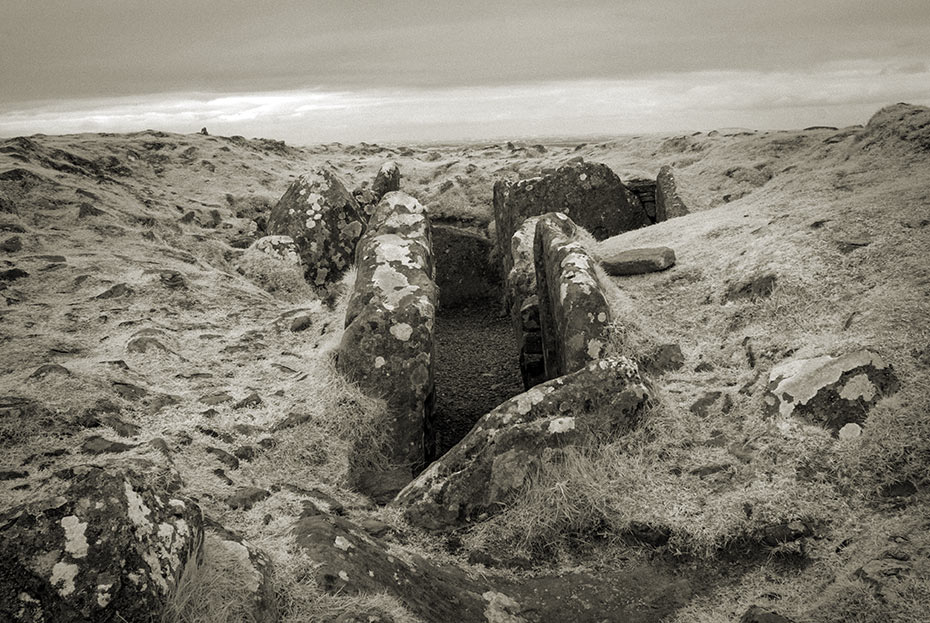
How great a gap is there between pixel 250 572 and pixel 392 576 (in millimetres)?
1012

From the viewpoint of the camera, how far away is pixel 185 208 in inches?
589

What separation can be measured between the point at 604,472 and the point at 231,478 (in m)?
3.22

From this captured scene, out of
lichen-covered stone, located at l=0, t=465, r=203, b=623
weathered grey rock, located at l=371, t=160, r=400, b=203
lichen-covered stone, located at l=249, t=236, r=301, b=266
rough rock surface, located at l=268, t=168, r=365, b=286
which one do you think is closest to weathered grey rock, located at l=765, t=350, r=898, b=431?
lichen-covered stone, located at l=0, t=465, r=203, b=623

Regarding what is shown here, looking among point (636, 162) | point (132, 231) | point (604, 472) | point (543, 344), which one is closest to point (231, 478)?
point (604, 472)

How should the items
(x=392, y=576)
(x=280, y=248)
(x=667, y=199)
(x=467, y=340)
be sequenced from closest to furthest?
(x=392, y=576) < (x=467, y=340) < (x=280, y=248) < (x=667, y=199)

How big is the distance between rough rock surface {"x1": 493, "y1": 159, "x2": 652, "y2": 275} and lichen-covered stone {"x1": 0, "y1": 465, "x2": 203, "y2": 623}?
410 inches

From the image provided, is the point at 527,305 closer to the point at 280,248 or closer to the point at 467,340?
the point at 467,340

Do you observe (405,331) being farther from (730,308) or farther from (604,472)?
(730,308)

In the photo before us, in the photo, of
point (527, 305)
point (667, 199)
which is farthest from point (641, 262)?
point (667, 199)

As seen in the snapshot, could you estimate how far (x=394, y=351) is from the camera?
7395 millimetres

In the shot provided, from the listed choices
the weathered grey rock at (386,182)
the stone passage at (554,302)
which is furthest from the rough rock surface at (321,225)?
the stone passage at (554,302)

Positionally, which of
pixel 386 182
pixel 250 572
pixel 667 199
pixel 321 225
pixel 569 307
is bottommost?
pixel 250 572

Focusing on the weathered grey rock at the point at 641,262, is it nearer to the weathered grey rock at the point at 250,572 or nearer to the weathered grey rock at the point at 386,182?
the weathered grey rock at the point at 250,572

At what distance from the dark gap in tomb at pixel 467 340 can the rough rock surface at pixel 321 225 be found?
1.77 m
